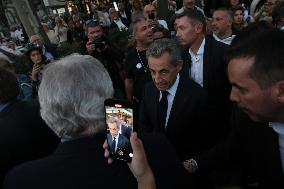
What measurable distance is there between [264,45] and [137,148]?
0.83 m

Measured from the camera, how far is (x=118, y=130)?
1384mm

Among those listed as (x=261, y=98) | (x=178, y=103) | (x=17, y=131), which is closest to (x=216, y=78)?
(x=178, y=103)

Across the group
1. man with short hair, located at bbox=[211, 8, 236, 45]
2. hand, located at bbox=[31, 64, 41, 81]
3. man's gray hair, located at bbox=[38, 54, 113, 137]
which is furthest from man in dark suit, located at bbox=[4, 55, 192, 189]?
man with short hair, located at bbox=[211, 8, 236, 45]

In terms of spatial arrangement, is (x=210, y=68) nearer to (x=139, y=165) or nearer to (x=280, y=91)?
(x=280, y=91)

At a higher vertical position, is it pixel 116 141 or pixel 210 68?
pixel 116 141

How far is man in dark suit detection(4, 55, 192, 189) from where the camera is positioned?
4.53ft

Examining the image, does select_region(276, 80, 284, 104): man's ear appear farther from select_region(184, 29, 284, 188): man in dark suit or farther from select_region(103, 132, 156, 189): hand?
select_region(103, 132, 156, 189): hand

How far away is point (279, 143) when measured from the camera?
1.85 metres

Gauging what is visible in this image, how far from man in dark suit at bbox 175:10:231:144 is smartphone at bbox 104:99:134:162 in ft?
6.44

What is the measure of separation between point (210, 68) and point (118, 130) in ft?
7.39

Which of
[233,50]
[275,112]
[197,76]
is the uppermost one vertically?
[233,50]

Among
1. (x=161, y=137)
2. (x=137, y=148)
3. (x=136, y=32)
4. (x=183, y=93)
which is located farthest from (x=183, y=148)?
(x=136, y=32)

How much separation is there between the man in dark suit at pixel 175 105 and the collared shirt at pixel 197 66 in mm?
745

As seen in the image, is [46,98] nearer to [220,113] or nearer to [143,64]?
[220,113]
